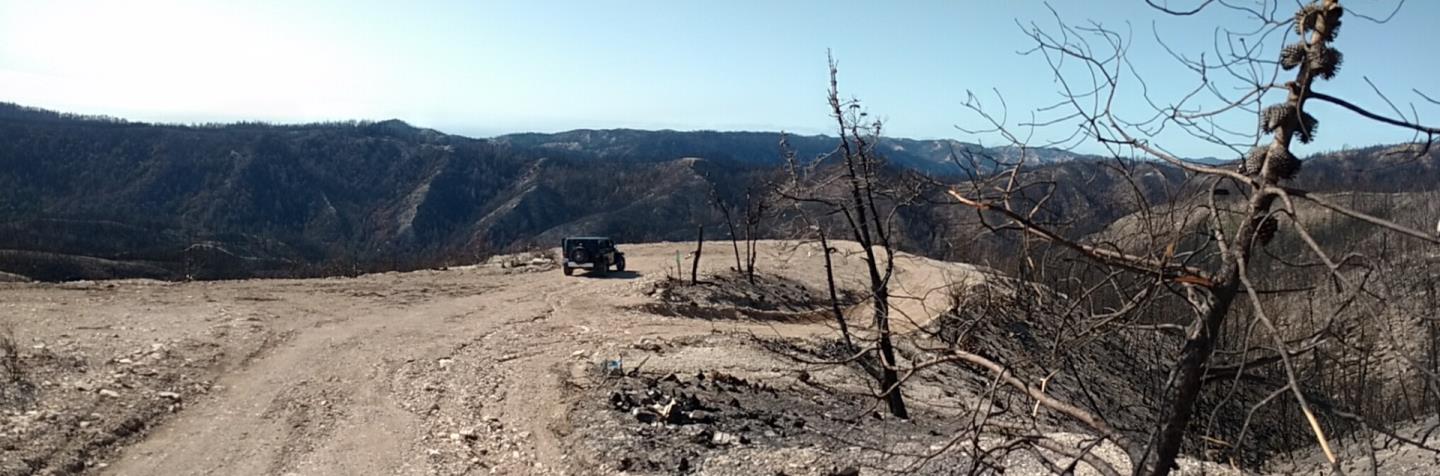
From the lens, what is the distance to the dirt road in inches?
374

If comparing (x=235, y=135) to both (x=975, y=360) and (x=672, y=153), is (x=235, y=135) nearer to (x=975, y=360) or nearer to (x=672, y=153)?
(x=672, y=153)

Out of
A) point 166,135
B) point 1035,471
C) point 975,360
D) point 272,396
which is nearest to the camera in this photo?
point 975,360

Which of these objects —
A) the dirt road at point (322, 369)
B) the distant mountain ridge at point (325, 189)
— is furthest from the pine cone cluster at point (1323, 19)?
the distant mountain ridge at point (325, 189)

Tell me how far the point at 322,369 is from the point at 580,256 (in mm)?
13518

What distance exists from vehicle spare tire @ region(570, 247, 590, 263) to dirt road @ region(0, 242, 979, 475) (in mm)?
4368

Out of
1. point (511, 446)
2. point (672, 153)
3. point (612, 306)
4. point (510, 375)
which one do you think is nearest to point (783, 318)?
point (612, 306)

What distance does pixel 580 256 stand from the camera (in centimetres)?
2653

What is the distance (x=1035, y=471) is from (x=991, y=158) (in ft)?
21.1

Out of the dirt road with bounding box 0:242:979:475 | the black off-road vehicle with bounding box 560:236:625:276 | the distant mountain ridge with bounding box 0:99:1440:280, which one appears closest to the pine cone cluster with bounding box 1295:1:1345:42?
the dirt road with bounding box 0:242:979:475

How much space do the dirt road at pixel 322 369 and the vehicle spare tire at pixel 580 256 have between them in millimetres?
4368

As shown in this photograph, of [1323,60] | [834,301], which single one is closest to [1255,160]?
[1323,60]

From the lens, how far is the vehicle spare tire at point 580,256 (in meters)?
26.5

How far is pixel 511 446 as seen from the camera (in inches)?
400

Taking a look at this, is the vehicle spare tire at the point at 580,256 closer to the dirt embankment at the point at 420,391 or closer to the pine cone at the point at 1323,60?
the dirt embankment at the point at 420,391
